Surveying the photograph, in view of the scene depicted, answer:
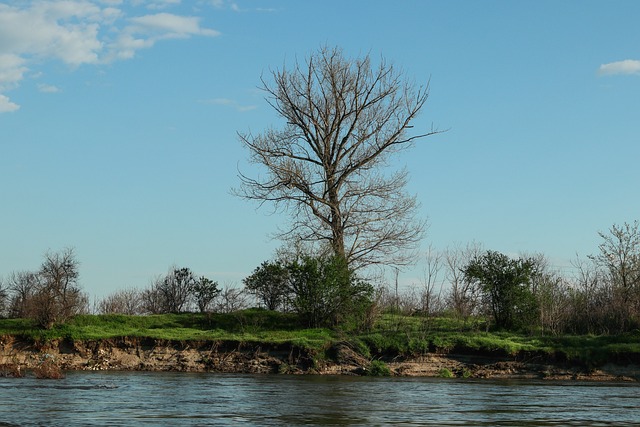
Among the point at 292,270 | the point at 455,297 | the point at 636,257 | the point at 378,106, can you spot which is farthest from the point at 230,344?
the point at 636,257

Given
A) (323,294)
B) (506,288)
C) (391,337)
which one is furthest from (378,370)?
(506,288)

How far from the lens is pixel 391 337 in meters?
31.2

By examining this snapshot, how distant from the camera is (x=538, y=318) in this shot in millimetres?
35125

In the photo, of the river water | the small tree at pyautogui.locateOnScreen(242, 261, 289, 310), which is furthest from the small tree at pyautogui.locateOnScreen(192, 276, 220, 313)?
the river water

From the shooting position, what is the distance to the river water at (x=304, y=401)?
640 inches

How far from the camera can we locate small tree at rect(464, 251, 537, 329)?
116 feet

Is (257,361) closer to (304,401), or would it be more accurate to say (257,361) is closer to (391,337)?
(391,337)

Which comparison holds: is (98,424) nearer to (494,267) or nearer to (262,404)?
(262,404)

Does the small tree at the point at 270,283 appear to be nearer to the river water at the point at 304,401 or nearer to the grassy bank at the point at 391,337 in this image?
the grassy bank at the point at 391,337

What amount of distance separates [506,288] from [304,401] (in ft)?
58.7

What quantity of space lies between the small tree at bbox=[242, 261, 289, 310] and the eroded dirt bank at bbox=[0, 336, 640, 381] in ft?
16.4

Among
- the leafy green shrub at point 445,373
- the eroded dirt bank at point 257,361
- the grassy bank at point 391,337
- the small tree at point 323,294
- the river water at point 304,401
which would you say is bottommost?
the river water at point 304,401

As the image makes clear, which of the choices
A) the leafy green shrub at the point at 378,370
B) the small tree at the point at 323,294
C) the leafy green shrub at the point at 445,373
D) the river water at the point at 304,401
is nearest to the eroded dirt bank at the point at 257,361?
the leafy green shrub at the point at 445,373

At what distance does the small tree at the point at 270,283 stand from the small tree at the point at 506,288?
834 cm
